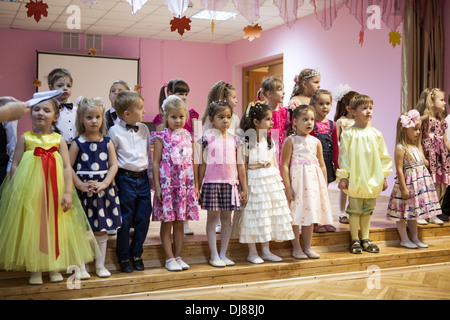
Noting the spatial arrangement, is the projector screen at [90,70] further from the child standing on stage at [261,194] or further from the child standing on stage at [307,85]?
the child standing on stage at [261,194]

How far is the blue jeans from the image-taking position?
3.01 metres

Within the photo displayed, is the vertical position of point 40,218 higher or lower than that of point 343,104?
lower

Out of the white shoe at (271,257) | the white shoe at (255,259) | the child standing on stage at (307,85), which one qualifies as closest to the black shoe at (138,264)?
the white shoe at (255,259)

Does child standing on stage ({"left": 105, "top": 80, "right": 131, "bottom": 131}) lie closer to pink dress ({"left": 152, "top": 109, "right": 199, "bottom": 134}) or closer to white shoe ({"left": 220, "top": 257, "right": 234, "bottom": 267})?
pink dress ({"left": 152, "top": 109, "right": 199, "bottom": 134})

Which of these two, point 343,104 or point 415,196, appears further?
point 343,104

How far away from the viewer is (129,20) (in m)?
8.45

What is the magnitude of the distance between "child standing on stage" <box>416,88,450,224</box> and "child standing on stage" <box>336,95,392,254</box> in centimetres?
81

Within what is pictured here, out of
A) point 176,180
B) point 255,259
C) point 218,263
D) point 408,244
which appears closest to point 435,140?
point 408,244

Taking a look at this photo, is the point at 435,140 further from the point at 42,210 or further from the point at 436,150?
the point at 42,210

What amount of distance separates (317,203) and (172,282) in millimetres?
1171

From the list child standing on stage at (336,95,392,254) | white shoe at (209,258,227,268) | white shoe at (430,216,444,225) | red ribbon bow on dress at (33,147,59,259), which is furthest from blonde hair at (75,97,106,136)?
white shoe at (430,216,444,225)

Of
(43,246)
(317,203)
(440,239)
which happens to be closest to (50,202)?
(43,246)

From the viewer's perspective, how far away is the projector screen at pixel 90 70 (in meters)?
9.05

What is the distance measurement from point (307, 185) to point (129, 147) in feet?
4.23
